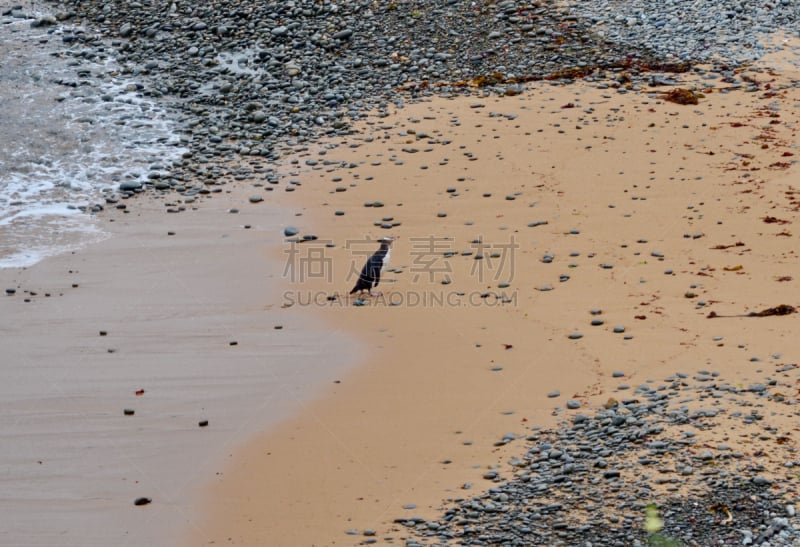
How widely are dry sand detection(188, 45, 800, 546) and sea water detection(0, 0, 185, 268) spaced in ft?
9.10

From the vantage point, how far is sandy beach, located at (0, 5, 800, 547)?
28.8 ft

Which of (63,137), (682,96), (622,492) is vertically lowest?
(622,492)

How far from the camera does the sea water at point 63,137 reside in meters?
15.0

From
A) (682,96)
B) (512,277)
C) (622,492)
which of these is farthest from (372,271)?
(682,96)

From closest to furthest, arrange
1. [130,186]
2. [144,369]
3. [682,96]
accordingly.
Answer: [144,369] → [130,186] → [682,96]

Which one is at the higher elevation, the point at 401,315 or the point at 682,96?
the point at 682,96

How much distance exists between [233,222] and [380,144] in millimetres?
2793

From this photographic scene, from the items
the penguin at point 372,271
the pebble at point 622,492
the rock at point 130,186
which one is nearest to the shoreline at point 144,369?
the penguin at point 372,271

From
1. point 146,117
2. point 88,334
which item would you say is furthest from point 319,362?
point 146,117

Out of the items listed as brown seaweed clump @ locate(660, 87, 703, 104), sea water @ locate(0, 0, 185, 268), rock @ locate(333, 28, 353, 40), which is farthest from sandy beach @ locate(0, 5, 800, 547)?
rock @ locate(333, 28, 353, 40)

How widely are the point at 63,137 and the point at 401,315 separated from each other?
8.26 metres

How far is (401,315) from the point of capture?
1186 cm

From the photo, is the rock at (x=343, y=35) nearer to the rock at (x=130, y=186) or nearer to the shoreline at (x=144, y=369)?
the rock at (x=130, y=186)

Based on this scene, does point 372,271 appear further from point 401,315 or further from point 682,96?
point 682,96
